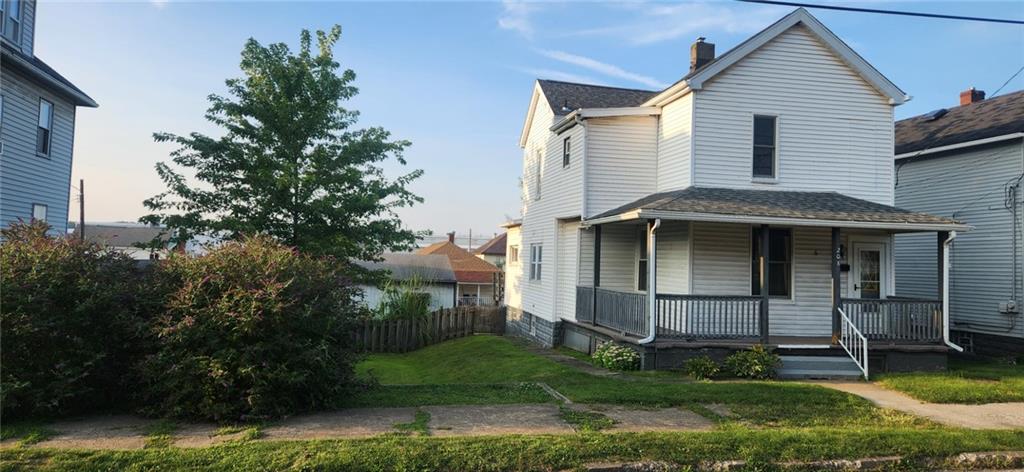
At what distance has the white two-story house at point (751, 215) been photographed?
12.3m

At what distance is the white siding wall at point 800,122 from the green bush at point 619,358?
4465 millimetres

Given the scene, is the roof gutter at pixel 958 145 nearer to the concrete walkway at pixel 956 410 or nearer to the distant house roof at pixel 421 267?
the concrete walkway at pixel 956 410

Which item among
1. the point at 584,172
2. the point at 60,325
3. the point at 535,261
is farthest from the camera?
the point at 535,261

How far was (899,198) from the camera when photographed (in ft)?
59.7

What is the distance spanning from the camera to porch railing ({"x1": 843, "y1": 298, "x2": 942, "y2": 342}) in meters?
12.5

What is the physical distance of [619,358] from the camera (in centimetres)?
1241

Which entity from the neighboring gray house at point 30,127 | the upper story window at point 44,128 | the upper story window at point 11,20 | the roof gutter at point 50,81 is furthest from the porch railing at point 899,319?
the upper story window at point 11,20

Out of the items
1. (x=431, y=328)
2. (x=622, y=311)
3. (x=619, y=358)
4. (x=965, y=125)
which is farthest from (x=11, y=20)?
(x=965, y=125)

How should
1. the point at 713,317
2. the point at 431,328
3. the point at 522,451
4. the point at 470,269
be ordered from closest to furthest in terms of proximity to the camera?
the point at 522,451, the point at 713,317, the point at 431,328, the point at 470,269

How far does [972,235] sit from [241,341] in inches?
685

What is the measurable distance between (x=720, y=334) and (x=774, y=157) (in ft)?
15.5

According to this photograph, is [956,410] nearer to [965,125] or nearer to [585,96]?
[965,125]

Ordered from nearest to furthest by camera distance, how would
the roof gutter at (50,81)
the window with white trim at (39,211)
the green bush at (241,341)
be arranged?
1. the green bush at (241,341)
2. the roof gutter at (50,81)
3. the window with white trim at (39,211)

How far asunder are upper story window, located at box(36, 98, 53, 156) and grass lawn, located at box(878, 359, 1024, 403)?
68.3 ft
